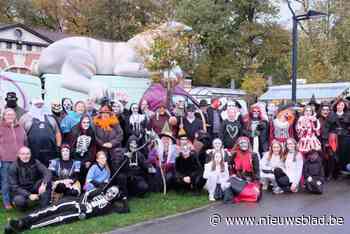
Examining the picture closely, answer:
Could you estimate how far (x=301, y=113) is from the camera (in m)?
11.7

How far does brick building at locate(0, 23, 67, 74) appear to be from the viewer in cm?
3875

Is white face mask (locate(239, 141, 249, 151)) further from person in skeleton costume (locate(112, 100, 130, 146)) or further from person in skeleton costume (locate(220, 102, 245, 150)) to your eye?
person in skeleton costume (locate(112, 100, 130, 146))

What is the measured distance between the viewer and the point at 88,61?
1558 cm

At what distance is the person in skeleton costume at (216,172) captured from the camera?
377 inches

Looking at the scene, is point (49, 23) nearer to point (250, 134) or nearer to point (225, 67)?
point (225, 67)

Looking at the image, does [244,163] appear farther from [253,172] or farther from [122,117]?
[122,117]

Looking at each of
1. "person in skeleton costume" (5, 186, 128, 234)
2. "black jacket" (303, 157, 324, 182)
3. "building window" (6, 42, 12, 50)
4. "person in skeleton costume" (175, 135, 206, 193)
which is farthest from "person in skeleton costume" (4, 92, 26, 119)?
"building window" (6, 42, 12, 50)

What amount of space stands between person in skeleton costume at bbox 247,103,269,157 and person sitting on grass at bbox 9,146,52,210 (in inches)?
185

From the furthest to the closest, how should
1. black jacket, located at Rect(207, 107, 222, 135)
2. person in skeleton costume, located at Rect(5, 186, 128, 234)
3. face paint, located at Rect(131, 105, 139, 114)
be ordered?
black jacket, located at Rect(207, 107, 222, 135) → face paint, located at Rect(131, 105, 139, 114) → person in skeleton costume, located at Rect(5, 186, 128, 234)

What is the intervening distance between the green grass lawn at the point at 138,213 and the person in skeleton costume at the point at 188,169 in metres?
0.22

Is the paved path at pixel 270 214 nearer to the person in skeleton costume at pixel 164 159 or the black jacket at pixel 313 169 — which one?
the black jacket at pixel 313 169

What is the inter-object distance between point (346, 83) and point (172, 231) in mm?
23306

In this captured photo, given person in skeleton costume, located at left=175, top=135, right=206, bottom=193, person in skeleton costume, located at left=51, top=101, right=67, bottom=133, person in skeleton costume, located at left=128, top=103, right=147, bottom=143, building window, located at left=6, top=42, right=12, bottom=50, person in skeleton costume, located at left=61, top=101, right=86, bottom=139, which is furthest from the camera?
building window, located at left=6, top=42, right=12, bottom=50

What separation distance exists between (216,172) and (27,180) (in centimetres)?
323
